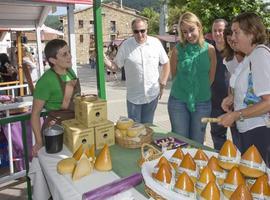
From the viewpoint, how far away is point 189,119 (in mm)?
3156

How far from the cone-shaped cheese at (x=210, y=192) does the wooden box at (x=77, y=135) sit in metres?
1.06

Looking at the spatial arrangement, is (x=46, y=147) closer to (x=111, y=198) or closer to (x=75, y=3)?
(x=111, y=198)

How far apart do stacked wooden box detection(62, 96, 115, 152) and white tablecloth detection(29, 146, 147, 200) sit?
0.41 feet

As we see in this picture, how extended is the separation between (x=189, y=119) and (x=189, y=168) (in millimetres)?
1685

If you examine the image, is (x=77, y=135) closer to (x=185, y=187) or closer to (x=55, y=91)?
(x=55, y=91)

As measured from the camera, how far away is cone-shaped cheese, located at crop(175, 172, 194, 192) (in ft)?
4.37

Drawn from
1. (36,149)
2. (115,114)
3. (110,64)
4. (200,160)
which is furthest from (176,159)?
(115,114)

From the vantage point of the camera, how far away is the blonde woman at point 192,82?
10.0 ft

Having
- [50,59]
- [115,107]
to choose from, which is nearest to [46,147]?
[50,59]

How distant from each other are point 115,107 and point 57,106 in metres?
6.64

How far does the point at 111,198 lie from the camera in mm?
1510

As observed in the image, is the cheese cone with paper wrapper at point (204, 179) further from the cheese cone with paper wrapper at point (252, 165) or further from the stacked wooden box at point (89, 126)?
the stacked wooden box at point (89, 126)

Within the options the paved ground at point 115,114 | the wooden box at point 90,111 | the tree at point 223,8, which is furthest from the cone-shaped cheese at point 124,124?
the tree at point 223,8

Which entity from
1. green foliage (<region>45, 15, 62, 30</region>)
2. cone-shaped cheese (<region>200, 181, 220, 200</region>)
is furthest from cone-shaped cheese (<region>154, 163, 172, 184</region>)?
green foliage (<region>45, 15, 62, 30</region>)
